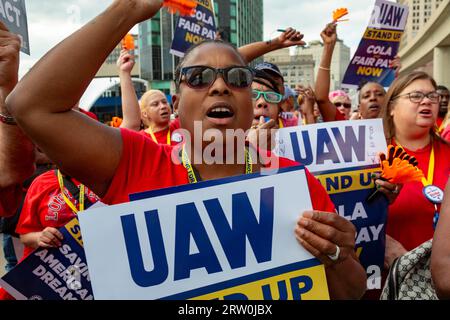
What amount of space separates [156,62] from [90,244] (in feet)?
204

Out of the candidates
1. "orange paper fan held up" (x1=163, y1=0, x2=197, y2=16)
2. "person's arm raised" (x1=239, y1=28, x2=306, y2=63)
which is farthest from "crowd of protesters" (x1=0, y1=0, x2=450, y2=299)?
"person's arm raised" (x1=239, y1=28, x2=306, y2=63)

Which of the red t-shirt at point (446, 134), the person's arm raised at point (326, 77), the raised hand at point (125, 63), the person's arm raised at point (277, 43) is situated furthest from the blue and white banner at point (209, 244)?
the red t-shirt at point (446, 134)

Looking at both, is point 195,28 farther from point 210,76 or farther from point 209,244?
point 209,244

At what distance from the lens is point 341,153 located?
262cm

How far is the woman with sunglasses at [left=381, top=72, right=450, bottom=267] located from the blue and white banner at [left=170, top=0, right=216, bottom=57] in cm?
276

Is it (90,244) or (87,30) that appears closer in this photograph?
(87,30)

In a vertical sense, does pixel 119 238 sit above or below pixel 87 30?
below

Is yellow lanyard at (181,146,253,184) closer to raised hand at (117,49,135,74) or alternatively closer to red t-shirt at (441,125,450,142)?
raised hand at (117,49,135,74)

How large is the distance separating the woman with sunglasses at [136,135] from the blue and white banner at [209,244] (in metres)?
0.09

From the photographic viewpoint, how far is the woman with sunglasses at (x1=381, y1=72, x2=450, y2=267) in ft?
8.05

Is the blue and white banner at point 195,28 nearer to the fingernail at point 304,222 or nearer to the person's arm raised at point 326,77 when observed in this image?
the person's arm raised at point 326,77

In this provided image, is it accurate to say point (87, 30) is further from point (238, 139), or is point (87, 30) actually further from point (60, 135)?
point (238, 139)

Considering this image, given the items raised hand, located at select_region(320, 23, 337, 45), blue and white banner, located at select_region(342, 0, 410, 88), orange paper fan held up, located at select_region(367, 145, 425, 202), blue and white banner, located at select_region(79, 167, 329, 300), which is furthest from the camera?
blue and white banner, located at select_region(342, 0, 410, 88)
